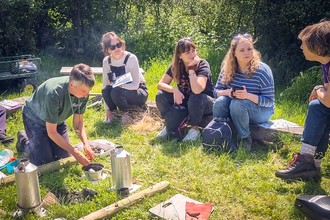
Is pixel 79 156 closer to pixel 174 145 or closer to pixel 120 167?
pixel 120 167

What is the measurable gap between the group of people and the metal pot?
0.22 ft

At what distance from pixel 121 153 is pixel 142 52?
631cm

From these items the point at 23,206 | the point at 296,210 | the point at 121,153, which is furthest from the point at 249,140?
the point at 23,206

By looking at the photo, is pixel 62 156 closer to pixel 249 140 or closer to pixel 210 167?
pixel 210 167

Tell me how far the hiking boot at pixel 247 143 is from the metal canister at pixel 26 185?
8.15 ft

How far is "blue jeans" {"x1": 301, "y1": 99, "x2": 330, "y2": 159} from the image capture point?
3799mm

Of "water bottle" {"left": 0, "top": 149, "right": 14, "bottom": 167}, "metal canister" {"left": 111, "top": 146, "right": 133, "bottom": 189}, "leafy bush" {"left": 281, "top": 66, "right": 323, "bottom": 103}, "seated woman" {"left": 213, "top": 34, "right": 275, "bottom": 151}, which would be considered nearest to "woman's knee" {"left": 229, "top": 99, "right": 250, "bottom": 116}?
"seated woman" {"left": 213, "top": 34, "right": 275, "bottom": 151}

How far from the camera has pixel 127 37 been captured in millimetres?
9984

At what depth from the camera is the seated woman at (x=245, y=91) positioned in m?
4.68

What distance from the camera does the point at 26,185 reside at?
3.31 m

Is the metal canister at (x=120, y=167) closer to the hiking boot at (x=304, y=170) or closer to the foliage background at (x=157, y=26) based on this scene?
the hiking boot at (x=304, y=170)

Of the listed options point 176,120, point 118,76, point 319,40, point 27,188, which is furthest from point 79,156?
point 319,40

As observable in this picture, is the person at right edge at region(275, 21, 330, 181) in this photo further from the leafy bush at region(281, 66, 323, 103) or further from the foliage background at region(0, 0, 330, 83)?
the foliage background at region(0, 0, 330, 83)

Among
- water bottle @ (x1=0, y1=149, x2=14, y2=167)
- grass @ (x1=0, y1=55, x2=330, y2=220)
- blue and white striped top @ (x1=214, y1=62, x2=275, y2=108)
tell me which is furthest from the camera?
blue and white striped top @ (x1=214, y1=62, x2=275, y2=108)
